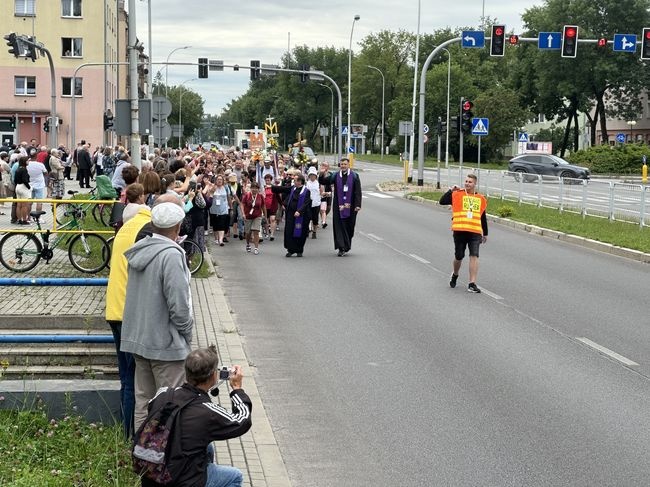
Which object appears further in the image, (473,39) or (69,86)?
(69,86)

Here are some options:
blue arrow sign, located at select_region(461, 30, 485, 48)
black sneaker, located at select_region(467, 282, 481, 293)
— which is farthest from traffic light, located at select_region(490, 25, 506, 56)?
black sneaker, located at select_region(467, 282, 481, 293)

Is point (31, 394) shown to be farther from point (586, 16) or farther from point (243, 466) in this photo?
point (586, 16)

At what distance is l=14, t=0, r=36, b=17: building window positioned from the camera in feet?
237

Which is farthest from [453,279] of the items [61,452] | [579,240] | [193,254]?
[61,452]

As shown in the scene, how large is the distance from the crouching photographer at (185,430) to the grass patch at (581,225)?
17.6 m

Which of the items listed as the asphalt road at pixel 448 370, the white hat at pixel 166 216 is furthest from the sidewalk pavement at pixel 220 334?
the white hat at pixel 166 216

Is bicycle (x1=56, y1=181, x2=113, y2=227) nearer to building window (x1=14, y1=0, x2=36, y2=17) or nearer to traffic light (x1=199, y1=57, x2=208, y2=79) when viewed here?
traffic light (x1=199, y1=57, x2=208, y2=79)

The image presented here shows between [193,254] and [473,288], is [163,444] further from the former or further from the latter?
[193,254]

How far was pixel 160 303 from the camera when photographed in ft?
20.7

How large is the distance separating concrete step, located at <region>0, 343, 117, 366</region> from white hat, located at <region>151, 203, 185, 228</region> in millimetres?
2119

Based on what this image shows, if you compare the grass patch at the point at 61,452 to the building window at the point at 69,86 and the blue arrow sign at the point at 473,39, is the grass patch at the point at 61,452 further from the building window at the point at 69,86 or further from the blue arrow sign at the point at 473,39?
the building window at the point at 69,86

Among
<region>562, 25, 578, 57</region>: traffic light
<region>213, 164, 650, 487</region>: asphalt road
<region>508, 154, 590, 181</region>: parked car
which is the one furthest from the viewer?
<region>508, 154, 590, 181</region>: parked car

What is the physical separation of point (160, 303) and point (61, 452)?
4.21 feet

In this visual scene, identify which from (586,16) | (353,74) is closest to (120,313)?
(586,16)
